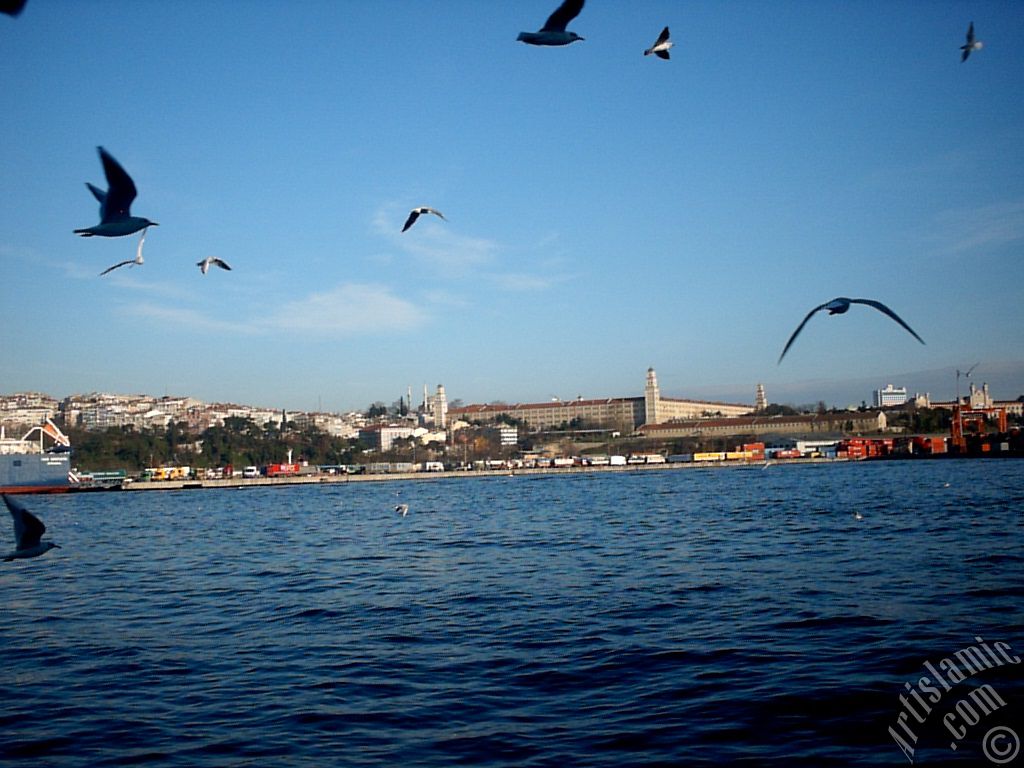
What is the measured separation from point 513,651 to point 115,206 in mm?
4987

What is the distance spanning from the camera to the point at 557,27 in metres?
6.98

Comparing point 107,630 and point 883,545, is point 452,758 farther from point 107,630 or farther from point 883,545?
point 883,545

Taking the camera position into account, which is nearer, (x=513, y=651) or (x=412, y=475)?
(x=513, y=651)

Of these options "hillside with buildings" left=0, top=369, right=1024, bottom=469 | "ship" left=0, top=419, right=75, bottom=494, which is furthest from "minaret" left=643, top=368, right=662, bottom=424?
"ship" left=0, top=419, right=75, bottom=494

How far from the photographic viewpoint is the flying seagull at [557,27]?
6.94 meters

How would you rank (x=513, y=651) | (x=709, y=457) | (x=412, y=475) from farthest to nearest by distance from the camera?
(x=709, y=457), (x=412, y=475), (x=513, y=651)

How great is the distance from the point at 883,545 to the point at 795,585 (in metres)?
5.12

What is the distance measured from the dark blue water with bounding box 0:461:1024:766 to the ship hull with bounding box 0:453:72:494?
176ft

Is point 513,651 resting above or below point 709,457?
below

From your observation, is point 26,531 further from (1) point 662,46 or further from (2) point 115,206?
(1) point 662,46

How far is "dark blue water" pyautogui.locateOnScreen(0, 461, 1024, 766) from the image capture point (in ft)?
20.1

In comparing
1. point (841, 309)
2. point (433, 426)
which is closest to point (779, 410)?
point (433, 426)

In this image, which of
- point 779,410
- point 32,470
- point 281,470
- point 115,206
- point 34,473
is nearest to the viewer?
point 115,206

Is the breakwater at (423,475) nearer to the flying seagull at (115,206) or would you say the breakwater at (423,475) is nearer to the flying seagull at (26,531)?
the flying seagull at (26,531)
